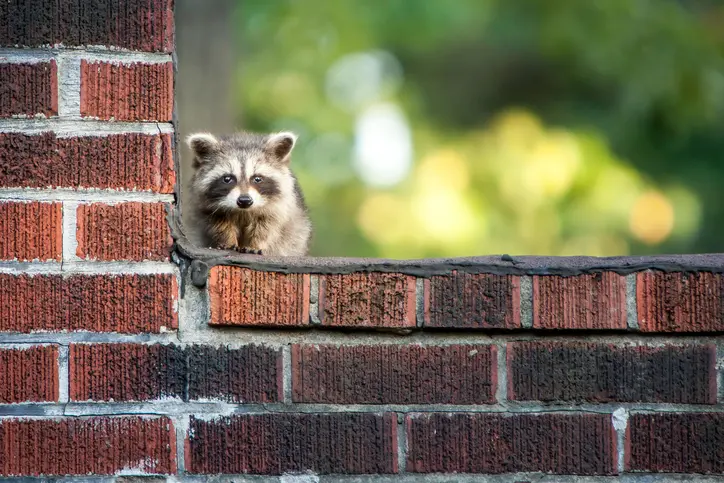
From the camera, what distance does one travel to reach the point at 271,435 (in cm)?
243

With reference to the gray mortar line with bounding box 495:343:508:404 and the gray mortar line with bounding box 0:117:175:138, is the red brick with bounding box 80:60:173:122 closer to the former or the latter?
the gray mortar line with bounding box 0:117:175:138

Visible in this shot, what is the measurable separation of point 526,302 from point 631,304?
0.27 metres

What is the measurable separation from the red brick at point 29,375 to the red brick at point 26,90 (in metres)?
0.60

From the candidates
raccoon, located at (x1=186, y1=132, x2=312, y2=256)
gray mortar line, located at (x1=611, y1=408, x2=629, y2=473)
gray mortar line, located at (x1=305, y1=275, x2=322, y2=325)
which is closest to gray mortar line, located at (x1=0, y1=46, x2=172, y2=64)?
gray mortar line, located at (x1=305, y1=275, x2=322, y2=325)

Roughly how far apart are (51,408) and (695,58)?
736 centimetres

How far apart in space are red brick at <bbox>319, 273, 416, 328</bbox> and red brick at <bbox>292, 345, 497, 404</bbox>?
68 millimetres

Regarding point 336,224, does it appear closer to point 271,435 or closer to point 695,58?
point 695,58

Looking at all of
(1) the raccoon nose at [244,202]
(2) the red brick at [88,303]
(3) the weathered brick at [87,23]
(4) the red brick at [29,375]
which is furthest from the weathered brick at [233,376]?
(1) the raccoon nose at [244,202]

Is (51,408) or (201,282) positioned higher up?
(201,282)

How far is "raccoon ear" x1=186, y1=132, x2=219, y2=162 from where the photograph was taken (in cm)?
496

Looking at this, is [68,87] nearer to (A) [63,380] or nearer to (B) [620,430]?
(A) [63,380]

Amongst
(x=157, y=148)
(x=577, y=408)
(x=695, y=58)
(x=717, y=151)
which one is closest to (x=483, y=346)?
(x=577, y=408)

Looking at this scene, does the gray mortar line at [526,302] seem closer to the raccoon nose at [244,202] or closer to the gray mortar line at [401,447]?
the gray mortar line at [401,447]

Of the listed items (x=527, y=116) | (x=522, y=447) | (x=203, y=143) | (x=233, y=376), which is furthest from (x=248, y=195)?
(x=527, y=116)
